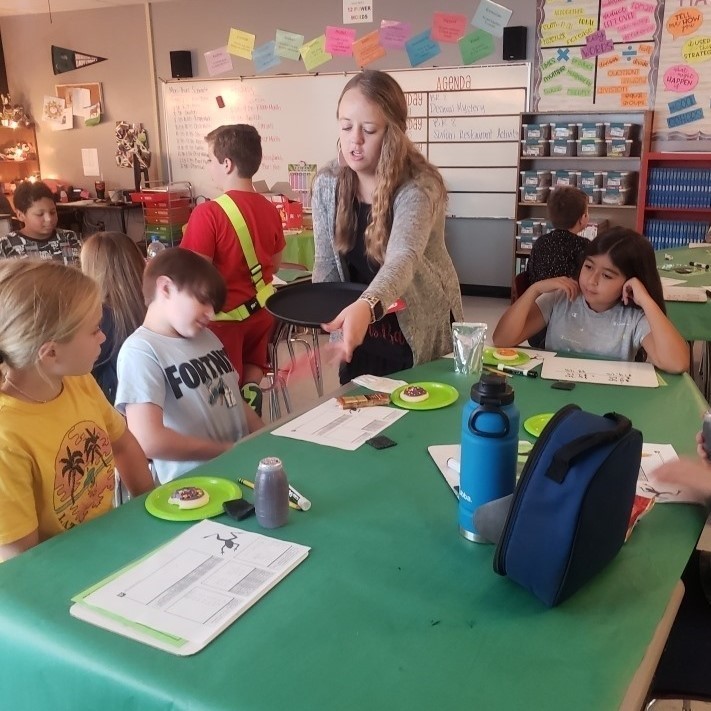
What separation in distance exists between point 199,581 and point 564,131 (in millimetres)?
5566

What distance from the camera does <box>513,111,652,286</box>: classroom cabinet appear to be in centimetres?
561

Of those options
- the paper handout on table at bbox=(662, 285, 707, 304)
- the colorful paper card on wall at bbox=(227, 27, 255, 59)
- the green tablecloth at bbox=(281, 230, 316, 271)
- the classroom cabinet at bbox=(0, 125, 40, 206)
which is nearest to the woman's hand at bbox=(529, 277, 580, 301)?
the paper handout on table at bbox=(662, 285, 707, 304)

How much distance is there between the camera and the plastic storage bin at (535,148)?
5.75m

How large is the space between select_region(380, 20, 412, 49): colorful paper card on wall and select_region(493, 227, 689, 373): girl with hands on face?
4672 mm

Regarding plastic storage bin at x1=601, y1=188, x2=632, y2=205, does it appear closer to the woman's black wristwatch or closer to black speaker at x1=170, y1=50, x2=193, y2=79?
black speaker at x1=170, y1=50, x2=193, y2=79

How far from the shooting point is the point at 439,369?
72.7 inches

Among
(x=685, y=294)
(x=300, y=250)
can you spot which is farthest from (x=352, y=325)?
(x=300, y=250)

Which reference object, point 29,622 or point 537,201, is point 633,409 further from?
point 537,201

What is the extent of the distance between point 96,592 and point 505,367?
121 centimetres

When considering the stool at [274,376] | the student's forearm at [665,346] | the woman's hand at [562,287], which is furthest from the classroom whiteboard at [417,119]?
the student's forearm at [665,346]

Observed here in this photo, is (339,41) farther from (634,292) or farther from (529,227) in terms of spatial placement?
(634,292)

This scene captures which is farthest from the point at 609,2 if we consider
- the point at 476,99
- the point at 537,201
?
the point at 537,201

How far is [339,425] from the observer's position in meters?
1.45

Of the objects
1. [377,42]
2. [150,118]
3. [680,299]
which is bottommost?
[680,299]
